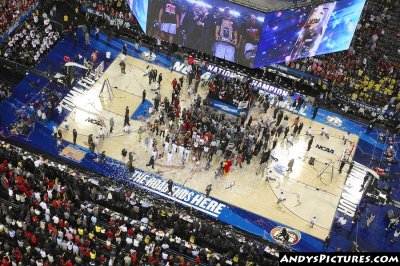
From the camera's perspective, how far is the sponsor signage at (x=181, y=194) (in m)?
47.8

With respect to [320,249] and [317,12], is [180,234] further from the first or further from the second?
[317,12]

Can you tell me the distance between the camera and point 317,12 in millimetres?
48906


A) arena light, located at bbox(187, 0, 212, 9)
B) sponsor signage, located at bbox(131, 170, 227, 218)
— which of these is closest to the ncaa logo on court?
sponsor signage, located at bbox(131, 170, 227, 218)

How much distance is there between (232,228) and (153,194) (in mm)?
5661

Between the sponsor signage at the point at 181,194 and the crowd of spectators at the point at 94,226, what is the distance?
2.46 ft

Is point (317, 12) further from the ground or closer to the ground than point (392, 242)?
further from the ground

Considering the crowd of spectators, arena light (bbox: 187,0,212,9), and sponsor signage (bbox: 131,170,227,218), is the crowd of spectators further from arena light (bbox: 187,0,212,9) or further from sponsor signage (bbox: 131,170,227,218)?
arena light (bbox: 187,0,212,9)

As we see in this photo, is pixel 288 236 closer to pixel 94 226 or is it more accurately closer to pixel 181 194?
pixel 181 194

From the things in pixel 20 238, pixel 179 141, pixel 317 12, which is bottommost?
pixel 20 238

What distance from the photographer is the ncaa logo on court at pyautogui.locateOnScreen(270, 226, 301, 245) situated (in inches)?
1829

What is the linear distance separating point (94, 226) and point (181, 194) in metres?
7.16

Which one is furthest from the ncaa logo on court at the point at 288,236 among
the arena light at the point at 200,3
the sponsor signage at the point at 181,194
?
the arena light at the point at 200,3

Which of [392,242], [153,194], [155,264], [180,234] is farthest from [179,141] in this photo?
[392,242]

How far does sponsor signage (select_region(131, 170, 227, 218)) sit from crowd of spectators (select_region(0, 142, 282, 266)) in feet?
2.46
